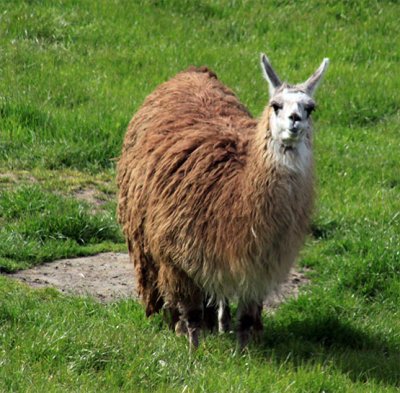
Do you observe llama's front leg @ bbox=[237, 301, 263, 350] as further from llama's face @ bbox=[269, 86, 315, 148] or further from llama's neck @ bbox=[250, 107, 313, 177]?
llama's face @ bbox=[269, 86, 315, 148]

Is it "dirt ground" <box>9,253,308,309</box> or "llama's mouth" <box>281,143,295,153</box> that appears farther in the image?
"dirt ground" <box>9,253,308,309</box>

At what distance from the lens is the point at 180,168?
7371 millimetres

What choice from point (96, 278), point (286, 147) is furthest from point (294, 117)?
point (96, 278)

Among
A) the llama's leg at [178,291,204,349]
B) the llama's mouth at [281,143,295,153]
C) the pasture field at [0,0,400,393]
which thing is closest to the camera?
the pasture field at [0,0,400,393]

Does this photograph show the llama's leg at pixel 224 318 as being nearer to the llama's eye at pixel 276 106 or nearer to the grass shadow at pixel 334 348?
the grass shadow at pixel 334 348

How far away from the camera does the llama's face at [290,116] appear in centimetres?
663

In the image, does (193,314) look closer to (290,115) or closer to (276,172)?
(276,172)

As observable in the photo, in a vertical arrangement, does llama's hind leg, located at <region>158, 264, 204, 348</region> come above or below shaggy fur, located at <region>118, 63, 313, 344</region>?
below

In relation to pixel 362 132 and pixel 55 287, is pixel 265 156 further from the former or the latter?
pixel 362 132

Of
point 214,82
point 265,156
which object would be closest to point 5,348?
point 265,156

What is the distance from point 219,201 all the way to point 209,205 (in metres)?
0.08

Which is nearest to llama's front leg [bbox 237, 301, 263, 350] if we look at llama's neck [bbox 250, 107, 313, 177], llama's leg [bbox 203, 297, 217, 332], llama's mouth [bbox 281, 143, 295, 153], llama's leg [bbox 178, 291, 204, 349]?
llama's leg [bbox 178, 291, 204, 349]

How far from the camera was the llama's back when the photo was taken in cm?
711

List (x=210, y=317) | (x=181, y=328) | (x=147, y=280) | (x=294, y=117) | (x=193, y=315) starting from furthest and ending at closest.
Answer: (x=210, y=317)
(x=147, y=280)
(x=181, y=328)
(x=193, y=315)
(x=294, y=117)
